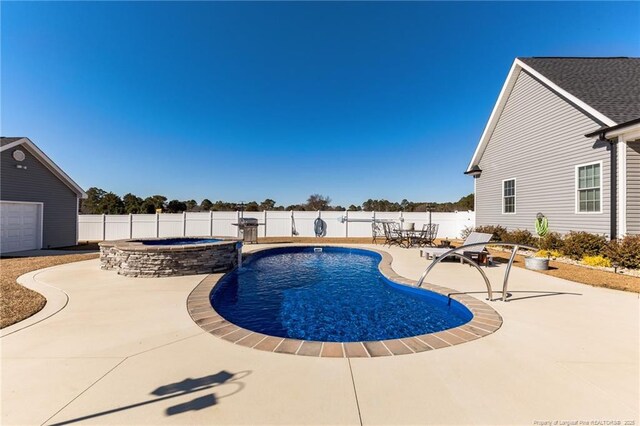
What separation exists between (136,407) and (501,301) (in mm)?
5019

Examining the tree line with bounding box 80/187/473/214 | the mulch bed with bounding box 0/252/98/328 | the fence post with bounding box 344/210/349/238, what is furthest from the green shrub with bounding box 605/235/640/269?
the tree line with bounding box 80/187/473/214

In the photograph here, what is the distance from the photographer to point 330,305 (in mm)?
5094

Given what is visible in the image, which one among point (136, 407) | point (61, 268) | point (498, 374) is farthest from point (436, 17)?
point (61, 268)

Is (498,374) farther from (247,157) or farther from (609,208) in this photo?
(247,157)

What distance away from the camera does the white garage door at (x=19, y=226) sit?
10.7 meters

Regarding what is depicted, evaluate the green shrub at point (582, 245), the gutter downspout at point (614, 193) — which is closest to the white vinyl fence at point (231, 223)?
the green shrub at point (582, 245)

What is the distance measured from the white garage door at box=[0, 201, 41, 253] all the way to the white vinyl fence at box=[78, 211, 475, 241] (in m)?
2.91

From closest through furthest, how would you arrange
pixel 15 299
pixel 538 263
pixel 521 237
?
pixel 15 299
pixel 538 263
pixel 521 237

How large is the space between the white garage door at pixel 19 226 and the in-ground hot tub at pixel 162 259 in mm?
8216

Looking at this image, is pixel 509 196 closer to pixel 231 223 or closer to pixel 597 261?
pixel 597 261

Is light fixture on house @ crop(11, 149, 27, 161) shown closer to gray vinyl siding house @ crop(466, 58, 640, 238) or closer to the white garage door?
the white garage door

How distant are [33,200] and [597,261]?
21109mm

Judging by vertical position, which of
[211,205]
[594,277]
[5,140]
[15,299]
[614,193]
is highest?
[5,140]

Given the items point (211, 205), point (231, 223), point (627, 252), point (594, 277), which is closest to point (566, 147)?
point (627, 252)
